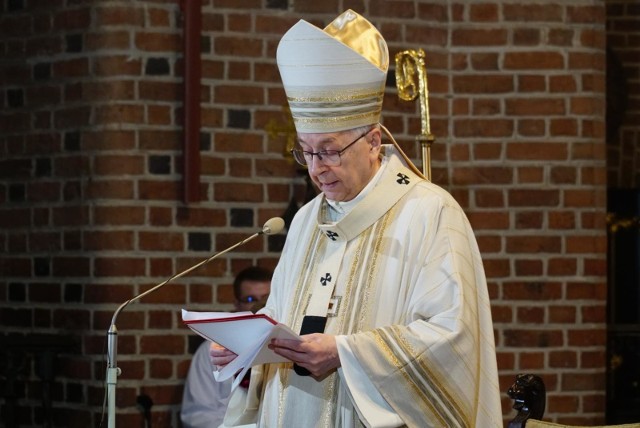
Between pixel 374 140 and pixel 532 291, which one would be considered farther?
pixel 532 291

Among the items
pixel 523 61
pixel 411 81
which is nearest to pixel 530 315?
pixel 523 61

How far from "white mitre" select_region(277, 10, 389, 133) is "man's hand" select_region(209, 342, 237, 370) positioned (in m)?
0.60

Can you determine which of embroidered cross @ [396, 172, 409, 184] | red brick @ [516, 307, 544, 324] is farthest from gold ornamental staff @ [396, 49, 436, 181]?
red brick @ [516, 307, 544, 324]

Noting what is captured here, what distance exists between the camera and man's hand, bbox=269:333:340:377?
303cm

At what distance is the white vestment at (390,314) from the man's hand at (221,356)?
168 millimetres

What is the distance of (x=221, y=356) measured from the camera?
10.8ft

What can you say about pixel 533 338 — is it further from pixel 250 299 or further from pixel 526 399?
pixel 526 399

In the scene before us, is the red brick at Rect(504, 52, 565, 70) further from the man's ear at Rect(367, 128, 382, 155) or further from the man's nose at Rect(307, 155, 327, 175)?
the man's nose at Rect(307, 155, 327, 175)

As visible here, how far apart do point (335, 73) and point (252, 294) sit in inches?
69.3

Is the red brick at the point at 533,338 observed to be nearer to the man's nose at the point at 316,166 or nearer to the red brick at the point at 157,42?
the red brick at the point at 157,42

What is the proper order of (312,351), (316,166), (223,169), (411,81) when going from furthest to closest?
1. (223,169)
2. (411,81)
3. (316,166)
4. (312,351)

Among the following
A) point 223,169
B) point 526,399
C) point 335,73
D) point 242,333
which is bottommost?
point 526,399

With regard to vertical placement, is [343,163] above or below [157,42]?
below

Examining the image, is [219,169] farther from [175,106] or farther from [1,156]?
[1,156]
